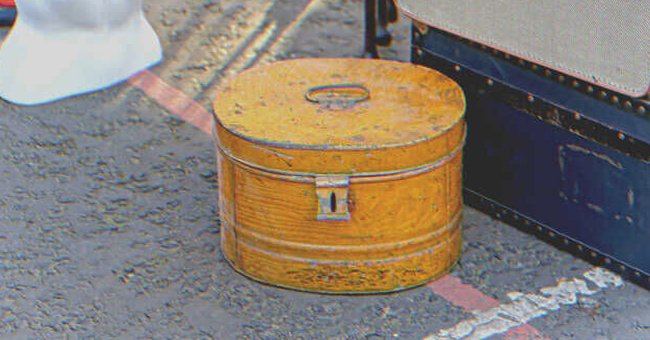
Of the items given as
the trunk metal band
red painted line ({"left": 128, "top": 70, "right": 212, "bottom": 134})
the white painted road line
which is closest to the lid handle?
the trunk metal band

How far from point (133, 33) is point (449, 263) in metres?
1.98

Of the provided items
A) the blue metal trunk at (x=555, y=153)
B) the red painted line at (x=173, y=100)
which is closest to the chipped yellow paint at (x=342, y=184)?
the blue metal trunk at (x=555, y=153)

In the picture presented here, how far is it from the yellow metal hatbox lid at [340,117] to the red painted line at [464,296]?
0.42 m

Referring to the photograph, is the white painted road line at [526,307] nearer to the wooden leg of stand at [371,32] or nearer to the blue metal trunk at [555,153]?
the blue metal trunk at [555,153]

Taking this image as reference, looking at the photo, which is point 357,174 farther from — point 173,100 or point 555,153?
point 173,100

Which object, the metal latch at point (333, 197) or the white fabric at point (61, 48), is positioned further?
the white fabric at point (61, 48)

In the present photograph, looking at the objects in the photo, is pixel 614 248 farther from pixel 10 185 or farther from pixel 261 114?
pixel 10 185

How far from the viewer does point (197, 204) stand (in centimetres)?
387

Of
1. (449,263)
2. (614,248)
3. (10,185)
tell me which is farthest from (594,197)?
(10,185)

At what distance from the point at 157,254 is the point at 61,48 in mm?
1371

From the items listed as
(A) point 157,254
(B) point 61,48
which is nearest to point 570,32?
(A) point 157,254

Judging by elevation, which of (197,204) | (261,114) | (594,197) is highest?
(261,114)

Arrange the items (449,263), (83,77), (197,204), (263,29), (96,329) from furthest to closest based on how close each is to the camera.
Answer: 1. (263,29)
2. (83,77)
3. (197,204)
4. (449,263)
5. (96,329)

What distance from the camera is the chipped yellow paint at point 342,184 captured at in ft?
10.2
